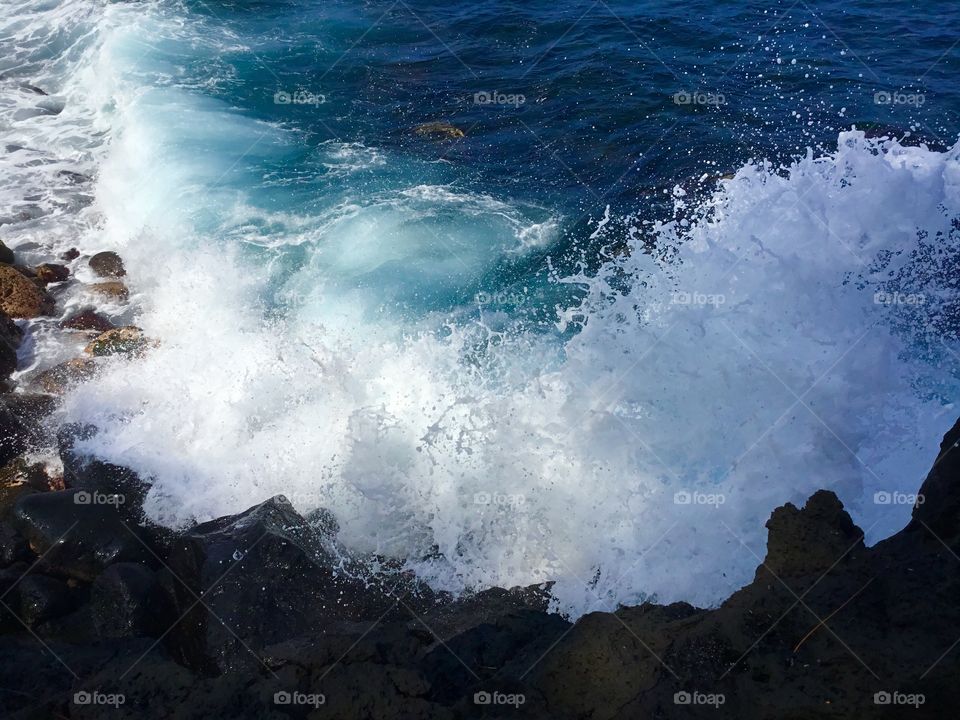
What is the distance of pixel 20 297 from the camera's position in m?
11.0

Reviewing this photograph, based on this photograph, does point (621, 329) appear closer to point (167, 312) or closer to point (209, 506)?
point (209, 506)

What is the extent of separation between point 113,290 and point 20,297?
1240 millimetres

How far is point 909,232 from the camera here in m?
9.79

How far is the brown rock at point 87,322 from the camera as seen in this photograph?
35.8 ft

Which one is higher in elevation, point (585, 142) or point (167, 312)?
point (585, 142)

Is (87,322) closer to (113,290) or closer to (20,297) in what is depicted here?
(113,290)

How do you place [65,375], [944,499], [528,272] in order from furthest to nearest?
[528,272] < [65,375] < [944,499]

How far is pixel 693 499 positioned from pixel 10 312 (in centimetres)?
990

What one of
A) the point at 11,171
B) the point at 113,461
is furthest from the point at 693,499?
the point at 11,171

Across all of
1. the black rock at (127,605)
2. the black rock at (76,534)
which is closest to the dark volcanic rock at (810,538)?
the black rock at (127,605)

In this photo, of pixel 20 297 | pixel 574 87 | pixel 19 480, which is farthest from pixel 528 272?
pixel 20 297

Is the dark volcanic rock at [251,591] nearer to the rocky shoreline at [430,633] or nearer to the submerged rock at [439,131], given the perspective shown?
the rocky shoreline at [430,633]

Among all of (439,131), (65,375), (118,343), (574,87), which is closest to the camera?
(65,375)

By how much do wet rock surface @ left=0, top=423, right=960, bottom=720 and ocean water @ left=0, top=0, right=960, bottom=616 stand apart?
1.31 meters
